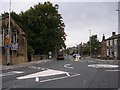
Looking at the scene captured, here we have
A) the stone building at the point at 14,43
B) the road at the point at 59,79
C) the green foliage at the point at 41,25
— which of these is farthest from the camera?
the green foliage at the point at 41,25

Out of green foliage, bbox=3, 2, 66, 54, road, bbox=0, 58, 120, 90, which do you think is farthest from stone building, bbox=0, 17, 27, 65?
road, bbox=0, 58, 120, 90

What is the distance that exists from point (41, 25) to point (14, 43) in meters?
29.6

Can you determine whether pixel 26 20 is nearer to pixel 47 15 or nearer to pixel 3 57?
pixel 47 15

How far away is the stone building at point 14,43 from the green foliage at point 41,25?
42.8 feet

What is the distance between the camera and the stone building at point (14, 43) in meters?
46.8

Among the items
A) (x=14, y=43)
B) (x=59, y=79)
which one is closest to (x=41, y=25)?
(x=14, y=43)

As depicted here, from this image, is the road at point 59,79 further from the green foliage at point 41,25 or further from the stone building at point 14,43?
the green foliage at point 41,25

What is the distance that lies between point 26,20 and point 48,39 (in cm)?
698

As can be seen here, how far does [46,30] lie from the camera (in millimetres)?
75938

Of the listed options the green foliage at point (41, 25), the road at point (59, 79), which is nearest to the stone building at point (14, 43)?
the green foliage at point (41, 25)

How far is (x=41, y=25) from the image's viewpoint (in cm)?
7662

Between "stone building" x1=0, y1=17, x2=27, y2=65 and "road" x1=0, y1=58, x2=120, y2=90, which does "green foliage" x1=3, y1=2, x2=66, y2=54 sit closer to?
"stone building" x1=0, y1=17, x2=27, y2=65

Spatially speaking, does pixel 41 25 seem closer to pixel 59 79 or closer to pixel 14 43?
pixel 14 43

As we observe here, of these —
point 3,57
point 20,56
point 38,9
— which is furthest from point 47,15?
point 3,57
